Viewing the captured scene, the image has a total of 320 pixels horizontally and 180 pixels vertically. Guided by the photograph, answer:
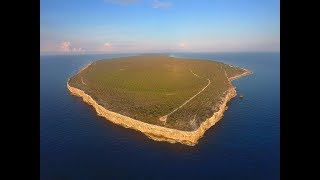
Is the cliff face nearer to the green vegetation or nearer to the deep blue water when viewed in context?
the green vegetation

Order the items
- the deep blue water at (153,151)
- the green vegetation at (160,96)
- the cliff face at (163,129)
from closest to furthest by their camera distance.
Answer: the deep blue water at (153,151) → the cliff face at (163,129) → the green vegetation at (160,96)

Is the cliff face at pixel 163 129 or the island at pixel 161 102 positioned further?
the island at pixel 161 102

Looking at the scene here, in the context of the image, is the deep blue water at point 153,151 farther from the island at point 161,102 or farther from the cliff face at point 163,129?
the island at point 161,102

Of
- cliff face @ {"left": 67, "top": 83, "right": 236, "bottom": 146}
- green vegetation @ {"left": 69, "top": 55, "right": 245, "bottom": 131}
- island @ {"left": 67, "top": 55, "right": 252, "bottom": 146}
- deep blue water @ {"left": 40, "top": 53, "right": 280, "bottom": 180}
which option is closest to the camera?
deep blue water @ {"left": 40, "top": 53, "right": 280, "bottom": 180}

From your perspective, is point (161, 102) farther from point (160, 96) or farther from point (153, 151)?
point (153, 151)

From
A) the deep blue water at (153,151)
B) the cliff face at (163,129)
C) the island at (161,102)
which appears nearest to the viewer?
the deep blue water at (153,151)

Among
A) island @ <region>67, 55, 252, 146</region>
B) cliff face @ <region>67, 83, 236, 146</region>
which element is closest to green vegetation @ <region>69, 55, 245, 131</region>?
island @ <region>67, 55, 252, 146</region>

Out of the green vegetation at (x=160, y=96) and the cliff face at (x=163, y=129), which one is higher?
the green vegetation at (x=160, y=96)

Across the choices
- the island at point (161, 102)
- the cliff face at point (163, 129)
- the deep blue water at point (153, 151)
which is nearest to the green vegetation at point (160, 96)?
the island at point (161, 102)

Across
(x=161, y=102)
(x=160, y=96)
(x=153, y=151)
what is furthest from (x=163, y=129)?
(x=160, y=96)

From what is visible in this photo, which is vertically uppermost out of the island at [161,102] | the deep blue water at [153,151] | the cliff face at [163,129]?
the island at [161,102]
